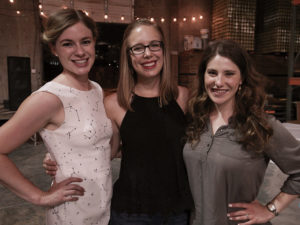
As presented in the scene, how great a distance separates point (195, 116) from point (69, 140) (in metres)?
0.68

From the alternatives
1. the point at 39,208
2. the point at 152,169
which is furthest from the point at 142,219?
the point at 39,208

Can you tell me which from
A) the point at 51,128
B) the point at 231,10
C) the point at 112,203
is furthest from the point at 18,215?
the point at 231,10

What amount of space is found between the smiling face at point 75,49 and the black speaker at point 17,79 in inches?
214

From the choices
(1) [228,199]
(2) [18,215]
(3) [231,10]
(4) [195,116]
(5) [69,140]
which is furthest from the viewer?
(3) [231,10]

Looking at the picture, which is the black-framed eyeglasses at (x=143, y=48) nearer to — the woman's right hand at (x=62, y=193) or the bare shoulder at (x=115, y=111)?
the bare shoulder at (x=115, y=111)

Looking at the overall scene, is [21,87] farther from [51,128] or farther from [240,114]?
[240,114]

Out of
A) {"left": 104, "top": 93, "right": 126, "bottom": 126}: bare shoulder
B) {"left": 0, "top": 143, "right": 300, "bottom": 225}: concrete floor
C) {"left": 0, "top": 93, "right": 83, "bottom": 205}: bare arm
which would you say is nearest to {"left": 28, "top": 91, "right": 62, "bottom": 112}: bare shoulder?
{"left": 0, "top": 93, "right": 83, "bottom": 205}: bare arm

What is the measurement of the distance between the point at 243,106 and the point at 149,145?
1.79ft

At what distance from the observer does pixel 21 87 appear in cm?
605

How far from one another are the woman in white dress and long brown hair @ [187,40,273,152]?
0.50 metres

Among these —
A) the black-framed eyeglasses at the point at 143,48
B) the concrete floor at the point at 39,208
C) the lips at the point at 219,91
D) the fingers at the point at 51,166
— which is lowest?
the concrete floor at the point at 39,208

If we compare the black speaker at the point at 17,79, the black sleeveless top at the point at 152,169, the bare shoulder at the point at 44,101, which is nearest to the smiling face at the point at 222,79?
the black sleeveless top at the point at 152,169

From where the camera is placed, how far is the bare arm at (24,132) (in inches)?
Answer: 41.6

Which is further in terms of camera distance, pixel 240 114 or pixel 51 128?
pixel 240 114
